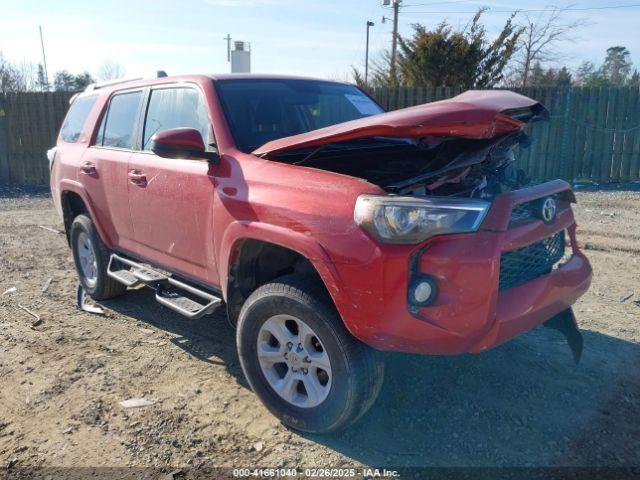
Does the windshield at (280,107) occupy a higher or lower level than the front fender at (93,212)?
higher

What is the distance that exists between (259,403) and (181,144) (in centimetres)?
168

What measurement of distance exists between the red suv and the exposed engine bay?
0.01 metres

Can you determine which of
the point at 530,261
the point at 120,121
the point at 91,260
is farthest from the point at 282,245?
the point at 91,260

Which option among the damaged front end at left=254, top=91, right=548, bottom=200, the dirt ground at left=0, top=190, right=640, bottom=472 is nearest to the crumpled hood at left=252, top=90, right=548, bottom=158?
the damaged front end at left=254, top=91, right=548, bottom=200

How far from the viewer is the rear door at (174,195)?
3.80m

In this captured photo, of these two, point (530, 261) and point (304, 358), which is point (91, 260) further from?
→ point (530, 261)

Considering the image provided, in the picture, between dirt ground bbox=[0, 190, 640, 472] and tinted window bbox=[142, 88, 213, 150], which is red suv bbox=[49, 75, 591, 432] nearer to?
tinted window bbox=[142, 88, 213, 150]

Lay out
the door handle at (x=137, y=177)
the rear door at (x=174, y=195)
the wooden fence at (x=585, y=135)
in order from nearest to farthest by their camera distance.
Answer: the rear door at (x=174, y=195) → the door handle at (x=137, y=177) → the wooden fence at (x=585, y=135)

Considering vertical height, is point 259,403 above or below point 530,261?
below

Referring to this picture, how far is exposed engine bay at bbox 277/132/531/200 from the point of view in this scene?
10.4 ft

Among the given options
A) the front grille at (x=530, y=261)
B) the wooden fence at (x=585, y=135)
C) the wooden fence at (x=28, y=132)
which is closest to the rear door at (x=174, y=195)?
the front grille at (x=530, y=261)

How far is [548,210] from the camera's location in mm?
3252

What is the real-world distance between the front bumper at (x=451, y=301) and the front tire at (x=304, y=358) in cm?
18

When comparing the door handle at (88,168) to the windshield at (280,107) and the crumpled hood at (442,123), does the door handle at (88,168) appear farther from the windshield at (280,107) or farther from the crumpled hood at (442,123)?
the crumpled hood at (442,123)
